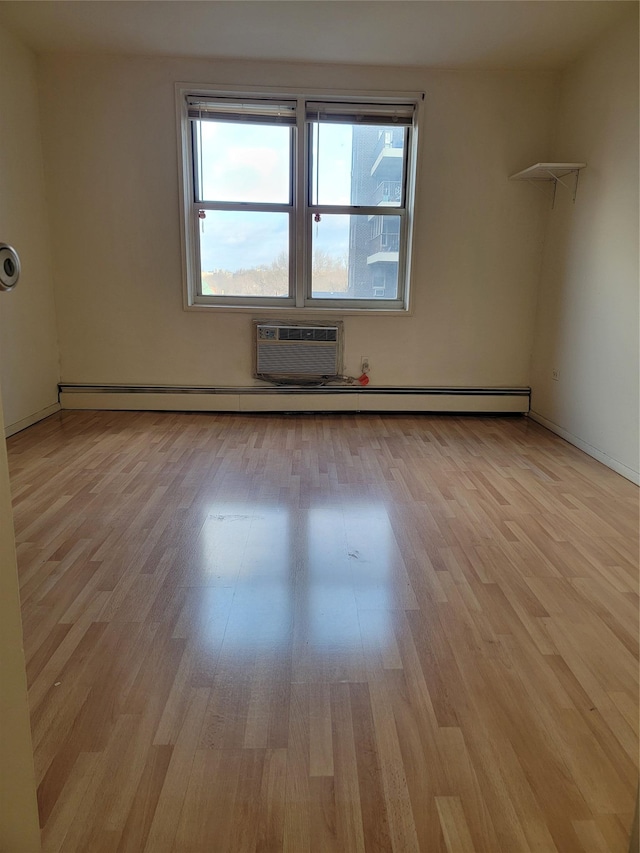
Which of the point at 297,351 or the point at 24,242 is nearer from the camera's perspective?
the point at 24,242

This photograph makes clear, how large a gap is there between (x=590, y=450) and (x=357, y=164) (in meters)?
2.98

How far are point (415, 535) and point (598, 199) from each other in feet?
9.47

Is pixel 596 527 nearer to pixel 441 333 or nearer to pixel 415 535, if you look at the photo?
pixel 415 535

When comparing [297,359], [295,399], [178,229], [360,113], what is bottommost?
[295,399]

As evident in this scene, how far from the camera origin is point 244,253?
15.6ft

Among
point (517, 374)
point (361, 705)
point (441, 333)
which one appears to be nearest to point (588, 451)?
point (517, 374)

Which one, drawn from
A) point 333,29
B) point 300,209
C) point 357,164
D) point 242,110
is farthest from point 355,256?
point 333,29

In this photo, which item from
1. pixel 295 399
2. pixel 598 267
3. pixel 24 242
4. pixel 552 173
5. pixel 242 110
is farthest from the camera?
pixel 295 399

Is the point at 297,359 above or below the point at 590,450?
above

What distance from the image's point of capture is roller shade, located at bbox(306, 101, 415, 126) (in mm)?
4418

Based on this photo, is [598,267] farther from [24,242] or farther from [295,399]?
[24,242]

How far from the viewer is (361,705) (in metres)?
1.49

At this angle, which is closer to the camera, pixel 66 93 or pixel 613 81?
pixel 613 81

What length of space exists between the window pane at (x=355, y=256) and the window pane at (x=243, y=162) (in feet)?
1.56
